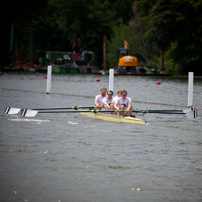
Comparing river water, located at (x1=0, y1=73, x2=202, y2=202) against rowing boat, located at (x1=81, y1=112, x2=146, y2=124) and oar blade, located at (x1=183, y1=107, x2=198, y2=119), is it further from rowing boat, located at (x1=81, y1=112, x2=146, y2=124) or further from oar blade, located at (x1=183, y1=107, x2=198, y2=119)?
oar blade, located at (x1=183, y1=107, x2=198, y2=119)

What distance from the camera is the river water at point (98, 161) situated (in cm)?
1113

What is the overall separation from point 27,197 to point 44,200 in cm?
40

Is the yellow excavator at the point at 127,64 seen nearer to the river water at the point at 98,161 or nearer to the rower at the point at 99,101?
the rower at the point at 99,101

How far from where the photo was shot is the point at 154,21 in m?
70.1

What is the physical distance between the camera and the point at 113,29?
304ft

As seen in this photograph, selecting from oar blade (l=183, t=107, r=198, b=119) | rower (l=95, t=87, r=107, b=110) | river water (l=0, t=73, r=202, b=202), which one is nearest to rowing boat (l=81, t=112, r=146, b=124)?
river water (l=0, t=73, r=202, b=202)

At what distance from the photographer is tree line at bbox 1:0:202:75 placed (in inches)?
2778

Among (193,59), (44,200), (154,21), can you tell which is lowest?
(44,200)

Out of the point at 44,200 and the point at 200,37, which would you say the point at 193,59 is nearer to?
the point at 200,37

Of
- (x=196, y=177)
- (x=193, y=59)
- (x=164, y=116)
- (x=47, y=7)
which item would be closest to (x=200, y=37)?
(x=193, y=59)

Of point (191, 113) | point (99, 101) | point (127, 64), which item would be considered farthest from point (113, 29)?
point (191, 113)

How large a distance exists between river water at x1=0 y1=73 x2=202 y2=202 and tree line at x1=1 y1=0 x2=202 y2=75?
161ft

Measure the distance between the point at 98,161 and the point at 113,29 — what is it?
79.7 m

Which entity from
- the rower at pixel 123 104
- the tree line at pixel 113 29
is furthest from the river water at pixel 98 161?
the tree line at pixel 113 29
